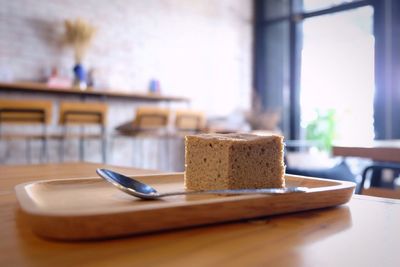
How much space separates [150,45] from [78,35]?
122cm

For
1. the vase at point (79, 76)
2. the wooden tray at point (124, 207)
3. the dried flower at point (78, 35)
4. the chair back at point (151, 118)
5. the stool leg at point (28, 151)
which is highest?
the dried flower at point (78, 35)

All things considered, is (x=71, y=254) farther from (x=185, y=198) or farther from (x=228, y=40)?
(x=228, y=40)

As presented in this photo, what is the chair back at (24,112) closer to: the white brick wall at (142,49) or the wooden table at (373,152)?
the white brick wall at (142,49)

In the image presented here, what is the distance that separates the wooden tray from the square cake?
4cm

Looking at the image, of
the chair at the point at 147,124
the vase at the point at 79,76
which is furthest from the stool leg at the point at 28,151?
the chair at the point at 147,124

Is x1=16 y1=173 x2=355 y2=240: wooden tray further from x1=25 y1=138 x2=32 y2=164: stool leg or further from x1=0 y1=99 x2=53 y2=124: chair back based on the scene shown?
x1=25 y1=138 x2=32 y2=164: stool leg

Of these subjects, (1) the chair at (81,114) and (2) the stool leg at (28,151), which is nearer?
(1) the chair at (81,114)

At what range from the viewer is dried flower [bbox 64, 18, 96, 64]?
14.9ft

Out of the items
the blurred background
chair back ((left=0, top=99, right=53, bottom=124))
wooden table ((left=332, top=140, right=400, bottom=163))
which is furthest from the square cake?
chair back ((left=0, top=99, right=53, bottom=124))

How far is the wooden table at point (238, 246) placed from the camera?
36 cm

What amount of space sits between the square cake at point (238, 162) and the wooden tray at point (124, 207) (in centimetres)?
4

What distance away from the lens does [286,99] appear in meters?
6.52

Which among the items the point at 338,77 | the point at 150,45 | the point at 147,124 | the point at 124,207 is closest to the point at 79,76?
the point at 147,124

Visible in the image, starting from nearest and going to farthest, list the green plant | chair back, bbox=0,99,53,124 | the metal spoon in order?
the metal spoon
chair back, bbox=0,99,53,124
the green plant
